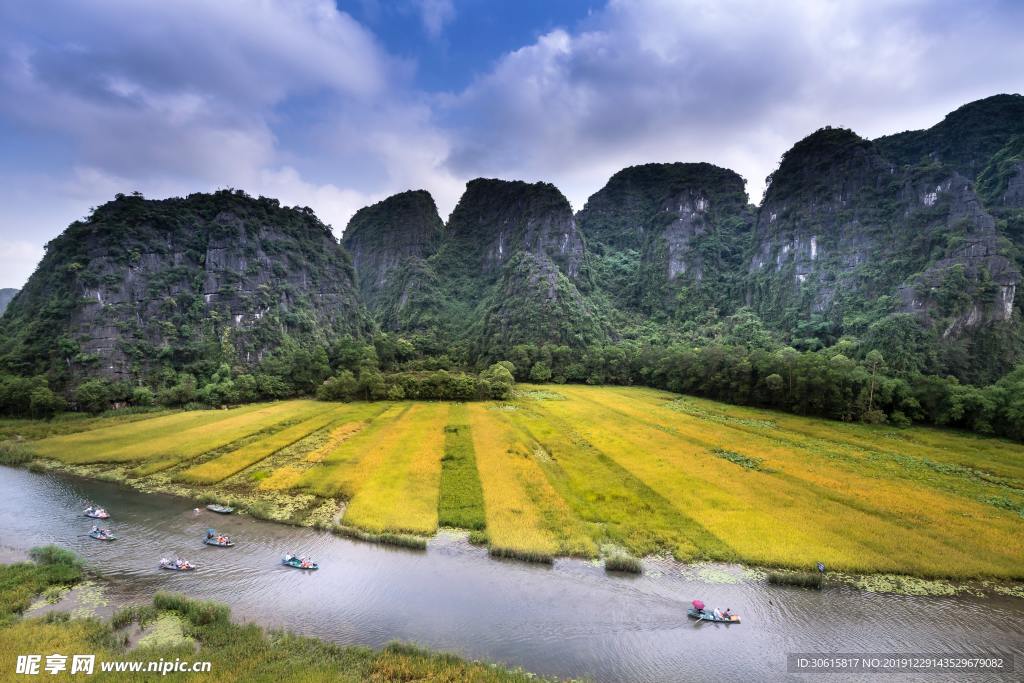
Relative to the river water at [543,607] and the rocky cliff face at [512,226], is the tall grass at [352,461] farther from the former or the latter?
the rocky cliff face at [512,226]

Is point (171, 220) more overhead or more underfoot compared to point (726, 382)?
more overhead

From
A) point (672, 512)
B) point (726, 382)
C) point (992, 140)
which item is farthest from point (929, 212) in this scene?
point (672, 512)

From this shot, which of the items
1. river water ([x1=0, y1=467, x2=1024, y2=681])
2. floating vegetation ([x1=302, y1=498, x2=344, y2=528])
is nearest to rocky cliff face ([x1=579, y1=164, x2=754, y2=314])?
river water ([x1=0, y1=467, x2=1024, y2=681])

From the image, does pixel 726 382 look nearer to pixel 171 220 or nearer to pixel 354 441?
pixel 354 441

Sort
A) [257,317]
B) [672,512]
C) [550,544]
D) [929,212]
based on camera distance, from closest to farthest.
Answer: [550,544] < [672,512] < [929,212] < [257,317]

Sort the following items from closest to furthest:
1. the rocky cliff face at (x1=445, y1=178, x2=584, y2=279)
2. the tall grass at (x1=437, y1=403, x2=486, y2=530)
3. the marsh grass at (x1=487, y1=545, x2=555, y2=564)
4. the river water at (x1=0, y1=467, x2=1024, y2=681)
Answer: the river water at (x1=0, y1=467, x2=1024, y2=681) < the marsh grass at (x1=487, y1=545, x2=555, y2=564) < the tall grass at (x1=437, y1=403, x2=486, y2=530) < the rocky cliff face at (x1=445, y1=178, x2=584, y2=279)

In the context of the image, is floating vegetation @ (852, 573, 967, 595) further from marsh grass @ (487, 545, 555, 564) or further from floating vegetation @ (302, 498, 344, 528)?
floating vegetation @ (302, 498, 344, 528)
